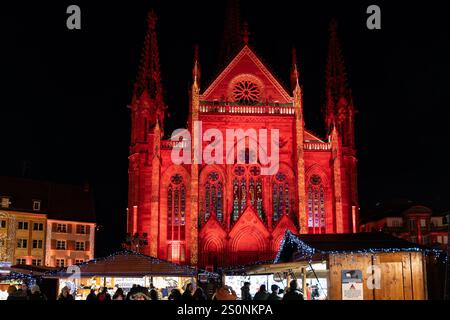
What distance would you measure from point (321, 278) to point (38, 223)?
40.9 meters

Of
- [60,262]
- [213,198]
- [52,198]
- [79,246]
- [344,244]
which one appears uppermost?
[52,198]

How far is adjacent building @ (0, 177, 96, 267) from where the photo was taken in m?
59.5

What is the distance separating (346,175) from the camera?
56.4m

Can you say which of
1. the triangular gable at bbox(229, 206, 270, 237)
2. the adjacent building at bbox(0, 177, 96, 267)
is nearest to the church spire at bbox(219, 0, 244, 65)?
the adjacent building at bbox(0, 177, 96, 267)

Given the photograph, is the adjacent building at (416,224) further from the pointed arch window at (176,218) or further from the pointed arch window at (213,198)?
the pointed arch window at (176,218)

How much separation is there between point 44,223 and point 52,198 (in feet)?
14.0

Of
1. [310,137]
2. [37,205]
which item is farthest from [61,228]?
[310,137]

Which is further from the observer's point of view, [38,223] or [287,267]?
[38,223]

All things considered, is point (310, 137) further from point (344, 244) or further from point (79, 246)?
point (344, 244)

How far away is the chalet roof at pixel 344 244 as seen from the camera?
22.5 metres

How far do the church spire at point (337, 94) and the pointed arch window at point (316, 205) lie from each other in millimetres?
5096

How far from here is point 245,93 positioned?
57031mm
